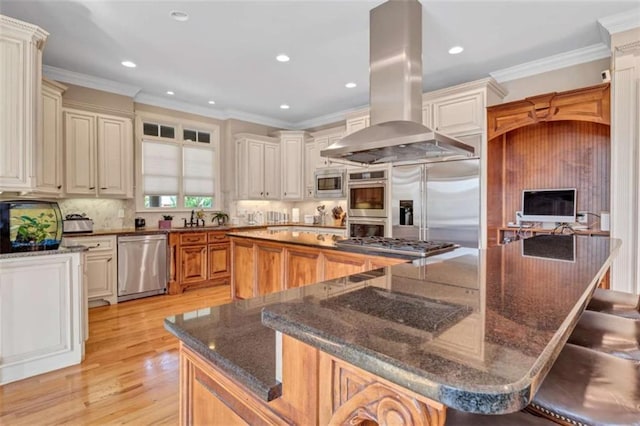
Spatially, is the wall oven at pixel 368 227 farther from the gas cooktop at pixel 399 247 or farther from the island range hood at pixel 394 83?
the island range hood at pixel 394 83

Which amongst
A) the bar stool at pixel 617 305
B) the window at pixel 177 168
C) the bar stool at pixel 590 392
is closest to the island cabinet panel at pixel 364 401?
the bar stool at pixel 590 392

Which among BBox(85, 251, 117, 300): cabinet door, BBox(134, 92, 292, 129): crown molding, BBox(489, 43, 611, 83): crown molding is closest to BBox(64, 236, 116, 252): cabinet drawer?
BBox(85, 251, 117, 300): cabinet door

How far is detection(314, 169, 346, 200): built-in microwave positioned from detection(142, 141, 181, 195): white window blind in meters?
2.32

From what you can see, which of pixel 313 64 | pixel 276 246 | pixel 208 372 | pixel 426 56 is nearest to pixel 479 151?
pixel 426 56

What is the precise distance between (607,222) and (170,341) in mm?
4363

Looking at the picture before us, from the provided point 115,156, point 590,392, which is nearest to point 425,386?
point 590,392

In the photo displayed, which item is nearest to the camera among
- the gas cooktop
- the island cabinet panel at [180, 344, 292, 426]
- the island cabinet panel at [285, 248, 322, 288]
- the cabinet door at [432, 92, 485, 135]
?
the island cabinet panel at [180, 344, 292, 426]

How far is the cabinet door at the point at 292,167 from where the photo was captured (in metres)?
6.13

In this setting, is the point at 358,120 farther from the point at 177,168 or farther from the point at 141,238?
the point at 141,238

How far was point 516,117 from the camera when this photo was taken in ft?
12.1

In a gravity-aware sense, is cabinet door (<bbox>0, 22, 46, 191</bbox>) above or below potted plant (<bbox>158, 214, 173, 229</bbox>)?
above

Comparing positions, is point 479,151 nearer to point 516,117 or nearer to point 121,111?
point 516,117

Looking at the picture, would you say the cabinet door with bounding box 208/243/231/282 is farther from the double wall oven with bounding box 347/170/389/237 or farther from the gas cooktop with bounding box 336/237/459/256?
the gas cooktop with bounding box 336/237/459/256

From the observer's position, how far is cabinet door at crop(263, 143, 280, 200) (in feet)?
19.6
